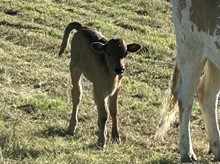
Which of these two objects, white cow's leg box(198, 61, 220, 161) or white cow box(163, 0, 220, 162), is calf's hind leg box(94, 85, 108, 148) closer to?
white cow box(163, 0, 220, 162)

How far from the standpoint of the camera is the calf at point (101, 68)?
7586 mm

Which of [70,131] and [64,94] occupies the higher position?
[64,94]

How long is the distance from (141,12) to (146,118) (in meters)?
8.96

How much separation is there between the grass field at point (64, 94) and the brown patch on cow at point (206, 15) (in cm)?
139

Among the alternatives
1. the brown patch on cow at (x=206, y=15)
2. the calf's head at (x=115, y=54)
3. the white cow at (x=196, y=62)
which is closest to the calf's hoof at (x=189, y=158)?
the white cow at (x=196, y=62)

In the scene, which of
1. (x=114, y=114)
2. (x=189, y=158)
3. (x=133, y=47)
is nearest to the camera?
(x=189, y=158)

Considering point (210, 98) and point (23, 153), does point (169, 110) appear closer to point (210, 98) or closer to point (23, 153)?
point (210, 98)

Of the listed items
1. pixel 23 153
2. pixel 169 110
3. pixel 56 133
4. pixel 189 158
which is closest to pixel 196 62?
pixel 169 110

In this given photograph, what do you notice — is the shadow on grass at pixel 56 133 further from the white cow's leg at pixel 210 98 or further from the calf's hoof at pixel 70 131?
the white cow's leg at pixel 210 98

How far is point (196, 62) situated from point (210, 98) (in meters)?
0.58

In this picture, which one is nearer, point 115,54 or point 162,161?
point 162,161

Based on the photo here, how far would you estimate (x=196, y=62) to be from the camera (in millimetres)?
7289

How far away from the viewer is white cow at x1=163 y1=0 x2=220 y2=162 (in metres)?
7.02

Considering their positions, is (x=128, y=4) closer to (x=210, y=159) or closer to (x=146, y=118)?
(x=146, y=118)
